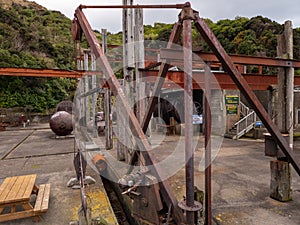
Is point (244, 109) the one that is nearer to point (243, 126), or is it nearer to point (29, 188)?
point (243, 126)

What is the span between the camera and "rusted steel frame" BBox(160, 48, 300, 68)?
2944 millimetres

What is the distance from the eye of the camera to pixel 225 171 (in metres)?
6.16

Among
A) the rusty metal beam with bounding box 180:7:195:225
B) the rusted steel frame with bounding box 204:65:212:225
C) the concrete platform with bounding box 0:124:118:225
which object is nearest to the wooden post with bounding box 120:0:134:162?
the concrete platform with bounding box 0:124:118:225

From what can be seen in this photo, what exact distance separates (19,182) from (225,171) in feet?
16.6

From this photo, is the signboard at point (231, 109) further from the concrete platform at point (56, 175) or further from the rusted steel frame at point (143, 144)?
the rusted steel frame at point (143, 144)

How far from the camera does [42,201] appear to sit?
3.92 meters

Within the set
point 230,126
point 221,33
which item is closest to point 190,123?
point 230,126

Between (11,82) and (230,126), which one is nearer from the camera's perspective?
(230,126)

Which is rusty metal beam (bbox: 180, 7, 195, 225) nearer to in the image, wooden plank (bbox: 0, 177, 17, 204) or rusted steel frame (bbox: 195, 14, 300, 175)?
rusted steel frame (bbox: 195, 14, 300, 175)

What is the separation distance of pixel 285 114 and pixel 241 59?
4.65ft

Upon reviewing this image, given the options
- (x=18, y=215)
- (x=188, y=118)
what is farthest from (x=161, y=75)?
(x=18, y=215)

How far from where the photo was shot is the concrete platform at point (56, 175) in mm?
3725

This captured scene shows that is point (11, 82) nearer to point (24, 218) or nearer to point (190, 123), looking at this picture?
point (24, 218)

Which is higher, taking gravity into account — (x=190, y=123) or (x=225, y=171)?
(x=190, y=123)
